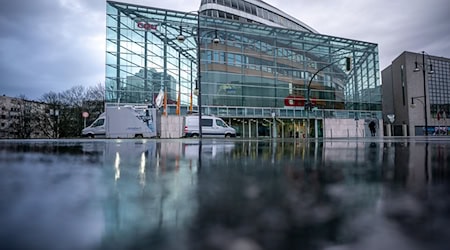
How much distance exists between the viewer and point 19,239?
911 millimetres

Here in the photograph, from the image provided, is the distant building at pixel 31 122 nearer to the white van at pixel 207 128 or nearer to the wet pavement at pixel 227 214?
the white van at pixel 207 128

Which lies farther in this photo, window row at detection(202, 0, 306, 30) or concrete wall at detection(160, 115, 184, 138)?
window row at detection(202, 0, 306, 30)

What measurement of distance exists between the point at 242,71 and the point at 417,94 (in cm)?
3807

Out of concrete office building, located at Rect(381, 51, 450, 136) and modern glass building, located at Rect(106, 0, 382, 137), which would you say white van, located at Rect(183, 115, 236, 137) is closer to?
modern glass building, located at Rect(106, 0, 382, 137)

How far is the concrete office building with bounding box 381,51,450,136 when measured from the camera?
5028 cm

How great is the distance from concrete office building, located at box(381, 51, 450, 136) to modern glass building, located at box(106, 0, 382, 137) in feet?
45.4

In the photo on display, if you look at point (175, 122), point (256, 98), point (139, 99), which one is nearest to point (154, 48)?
point (139, 99)

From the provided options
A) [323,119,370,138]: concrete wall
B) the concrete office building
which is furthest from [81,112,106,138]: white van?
the concrete office building

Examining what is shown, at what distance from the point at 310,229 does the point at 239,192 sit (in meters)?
0.57

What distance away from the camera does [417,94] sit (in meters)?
51.5

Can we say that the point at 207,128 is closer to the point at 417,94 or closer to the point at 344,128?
the point at 344,128

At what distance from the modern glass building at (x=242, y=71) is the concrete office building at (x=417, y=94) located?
13.8 m

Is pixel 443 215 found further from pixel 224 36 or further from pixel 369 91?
pixel 369 91

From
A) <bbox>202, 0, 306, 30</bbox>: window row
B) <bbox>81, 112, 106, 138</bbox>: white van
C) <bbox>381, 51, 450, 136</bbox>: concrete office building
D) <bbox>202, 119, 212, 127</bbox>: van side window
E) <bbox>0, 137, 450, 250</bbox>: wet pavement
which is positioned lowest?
<bbox>0, 137, 450, 250</bbox>: wet pavement
